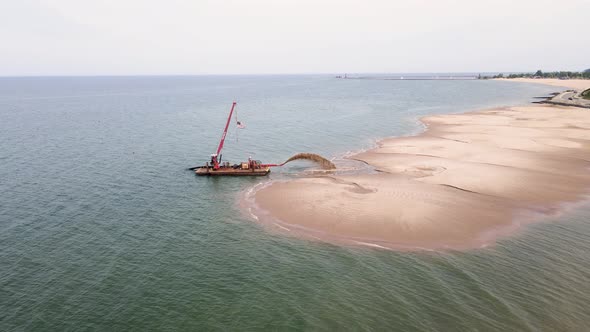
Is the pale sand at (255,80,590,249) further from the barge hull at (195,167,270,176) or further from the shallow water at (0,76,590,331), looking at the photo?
the barge hull at (195,167,270,176)

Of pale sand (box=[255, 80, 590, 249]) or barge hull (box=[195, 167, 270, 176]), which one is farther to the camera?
barge hull (box=[195, 167, 270, 176])

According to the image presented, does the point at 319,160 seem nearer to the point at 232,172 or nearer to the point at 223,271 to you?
the point at 232,172

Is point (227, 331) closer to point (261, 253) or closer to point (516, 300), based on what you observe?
point (261, 253)

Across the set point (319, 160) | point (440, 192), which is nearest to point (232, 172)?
point (319, 160)

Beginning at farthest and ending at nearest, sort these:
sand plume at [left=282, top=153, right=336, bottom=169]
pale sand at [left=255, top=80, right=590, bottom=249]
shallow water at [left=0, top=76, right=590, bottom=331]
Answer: sand plume at [left=282, top=153, right=336, bottom=169]
pale sand at [left=255, top=80, right=590, bottom=249]
shallow water at [left=0, top=76, right=590, bottom=331]

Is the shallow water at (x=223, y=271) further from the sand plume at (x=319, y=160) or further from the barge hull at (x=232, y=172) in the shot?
the sand plume at (x=319, y=160)

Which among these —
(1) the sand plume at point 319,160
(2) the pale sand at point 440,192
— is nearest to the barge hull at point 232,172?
(2) the pale sand at point 440,192

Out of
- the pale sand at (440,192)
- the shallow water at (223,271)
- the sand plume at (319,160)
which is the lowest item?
the shallow water at (223,271)

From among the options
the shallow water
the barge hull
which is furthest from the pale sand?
the barge hull
